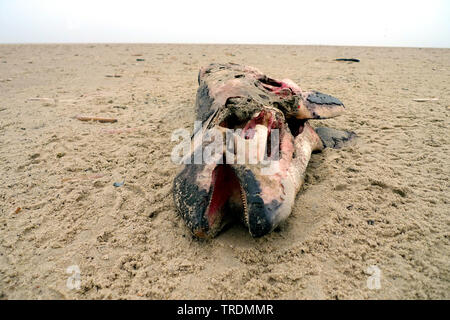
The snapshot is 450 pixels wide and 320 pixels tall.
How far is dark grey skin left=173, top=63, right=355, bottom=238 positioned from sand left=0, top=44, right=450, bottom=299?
0.18 meters

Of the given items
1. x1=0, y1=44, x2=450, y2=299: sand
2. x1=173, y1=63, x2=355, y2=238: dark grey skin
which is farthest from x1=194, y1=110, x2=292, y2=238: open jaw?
x1=0, y1=44, x2=450, y2=299: sand

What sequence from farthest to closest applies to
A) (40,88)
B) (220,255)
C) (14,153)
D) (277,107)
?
(40,88) → (14,153) → (277,107) → (220,255)

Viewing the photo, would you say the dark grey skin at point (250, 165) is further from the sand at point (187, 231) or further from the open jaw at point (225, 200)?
the sand at point (187, 231)

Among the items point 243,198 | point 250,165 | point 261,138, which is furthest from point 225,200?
point 261,138

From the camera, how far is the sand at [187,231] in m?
1.56

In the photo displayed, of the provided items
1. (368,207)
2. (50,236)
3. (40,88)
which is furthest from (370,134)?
(40,88)

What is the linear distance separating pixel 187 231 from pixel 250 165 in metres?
0.64

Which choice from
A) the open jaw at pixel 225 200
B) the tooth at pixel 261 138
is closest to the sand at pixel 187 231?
the open jaw at pixel 225 200

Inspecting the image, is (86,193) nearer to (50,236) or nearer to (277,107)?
(50,236)

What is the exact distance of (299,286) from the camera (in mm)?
1528

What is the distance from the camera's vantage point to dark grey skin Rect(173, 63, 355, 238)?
5.70 feet

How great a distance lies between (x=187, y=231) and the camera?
1.94 m
